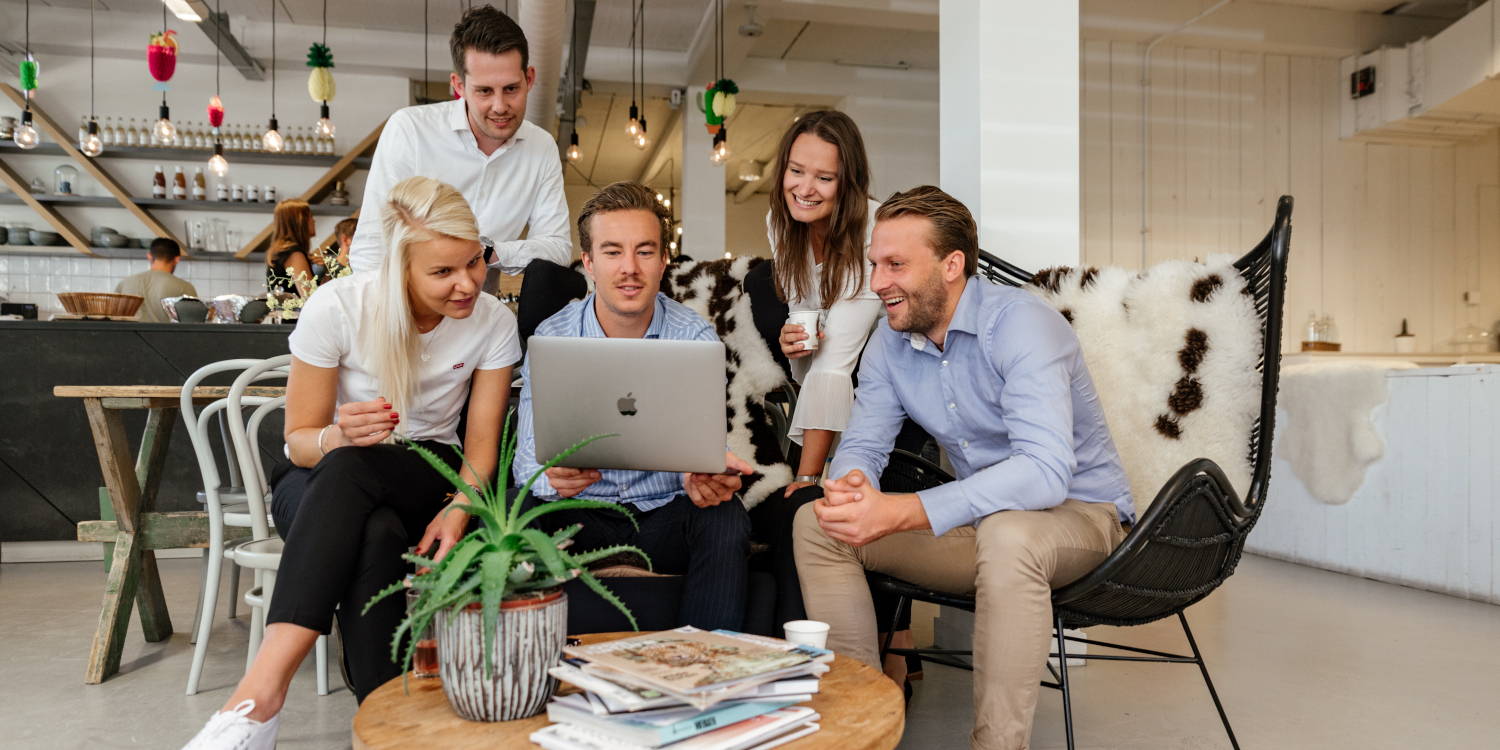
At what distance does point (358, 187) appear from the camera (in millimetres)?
7695

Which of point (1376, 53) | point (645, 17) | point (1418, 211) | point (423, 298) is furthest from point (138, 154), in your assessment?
point (1418, 211)

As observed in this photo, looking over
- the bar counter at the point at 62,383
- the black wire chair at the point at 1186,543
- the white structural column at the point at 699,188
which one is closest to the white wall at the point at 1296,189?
the white structural column at the point at 699,188

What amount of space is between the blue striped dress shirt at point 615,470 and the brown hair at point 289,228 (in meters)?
3.53

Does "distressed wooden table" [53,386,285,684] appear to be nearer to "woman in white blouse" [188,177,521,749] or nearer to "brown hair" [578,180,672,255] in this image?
"woman in white blouse" [188,177,521,749]

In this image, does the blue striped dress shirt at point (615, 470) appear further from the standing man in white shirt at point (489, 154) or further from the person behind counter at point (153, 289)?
the person behind counter at point (153, 289)

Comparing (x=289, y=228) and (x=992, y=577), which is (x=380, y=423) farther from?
(x=289, y=228)

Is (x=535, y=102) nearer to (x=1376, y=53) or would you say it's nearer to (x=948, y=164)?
(x=948, y=164)

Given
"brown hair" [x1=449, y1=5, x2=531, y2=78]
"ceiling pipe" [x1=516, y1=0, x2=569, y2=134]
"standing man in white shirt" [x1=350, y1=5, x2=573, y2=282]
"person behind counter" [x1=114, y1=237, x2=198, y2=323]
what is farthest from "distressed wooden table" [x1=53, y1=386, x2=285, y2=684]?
"person behind counter" [x1=114, y1=237, x2=198, y2=323]

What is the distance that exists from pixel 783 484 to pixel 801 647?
1158 mm

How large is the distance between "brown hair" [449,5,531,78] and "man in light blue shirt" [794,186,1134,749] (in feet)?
3.84

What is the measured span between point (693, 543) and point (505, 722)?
80 centimetres

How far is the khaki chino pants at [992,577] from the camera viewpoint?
5.04 ft

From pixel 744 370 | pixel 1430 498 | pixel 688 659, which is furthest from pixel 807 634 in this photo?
pixel 1430 498

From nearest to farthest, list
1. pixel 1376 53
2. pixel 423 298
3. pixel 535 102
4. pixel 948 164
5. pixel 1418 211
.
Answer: pixel 423 298, pixel 948 164, pixel 535 102, pixel 1376 53, pixel 1418 211
